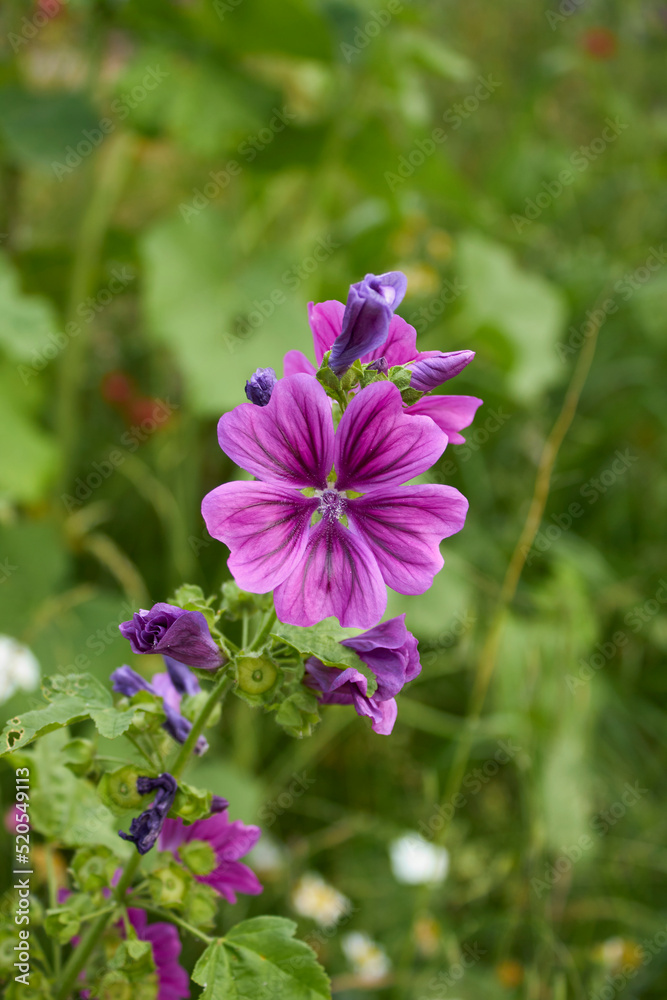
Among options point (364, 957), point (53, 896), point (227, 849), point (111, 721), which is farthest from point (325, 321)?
point (364, 957)

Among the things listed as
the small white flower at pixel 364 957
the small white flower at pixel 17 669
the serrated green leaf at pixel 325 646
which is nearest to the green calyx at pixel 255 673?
the serrated green leaf at pixel 325 646

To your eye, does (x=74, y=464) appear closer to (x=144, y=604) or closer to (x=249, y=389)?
(x=144, y=604)

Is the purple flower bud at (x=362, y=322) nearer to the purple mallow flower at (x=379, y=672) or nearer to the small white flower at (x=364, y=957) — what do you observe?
the purple mallow flower at (x=379, y=672)

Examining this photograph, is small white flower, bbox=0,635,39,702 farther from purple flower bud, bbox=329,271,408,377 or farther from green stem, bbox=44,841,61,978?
purple flower bud, bbox=329,271,408,377

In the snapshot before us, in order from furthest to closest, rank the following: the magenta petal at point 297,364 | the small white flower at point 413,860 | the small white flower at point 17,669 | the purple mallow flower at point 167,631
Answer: the small white flower at point 413,860 → the small white flower at point 17,669 → the magenta petal at point 297,364 → the purple mallow flower at point 167,631

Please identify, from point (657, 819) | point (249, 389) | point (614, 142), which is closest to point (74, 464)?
point (657, 819)

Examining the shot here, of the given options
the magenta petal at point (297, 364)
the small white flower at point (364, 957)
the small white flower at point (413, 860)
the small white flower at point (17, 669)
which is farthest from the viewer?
the small white flower at point (413, 860)

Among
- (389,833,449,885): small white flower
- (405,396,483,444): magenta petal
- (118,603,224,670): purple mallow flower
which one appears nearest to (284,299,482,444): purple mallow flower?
(405,396,483,444): magenta petal
